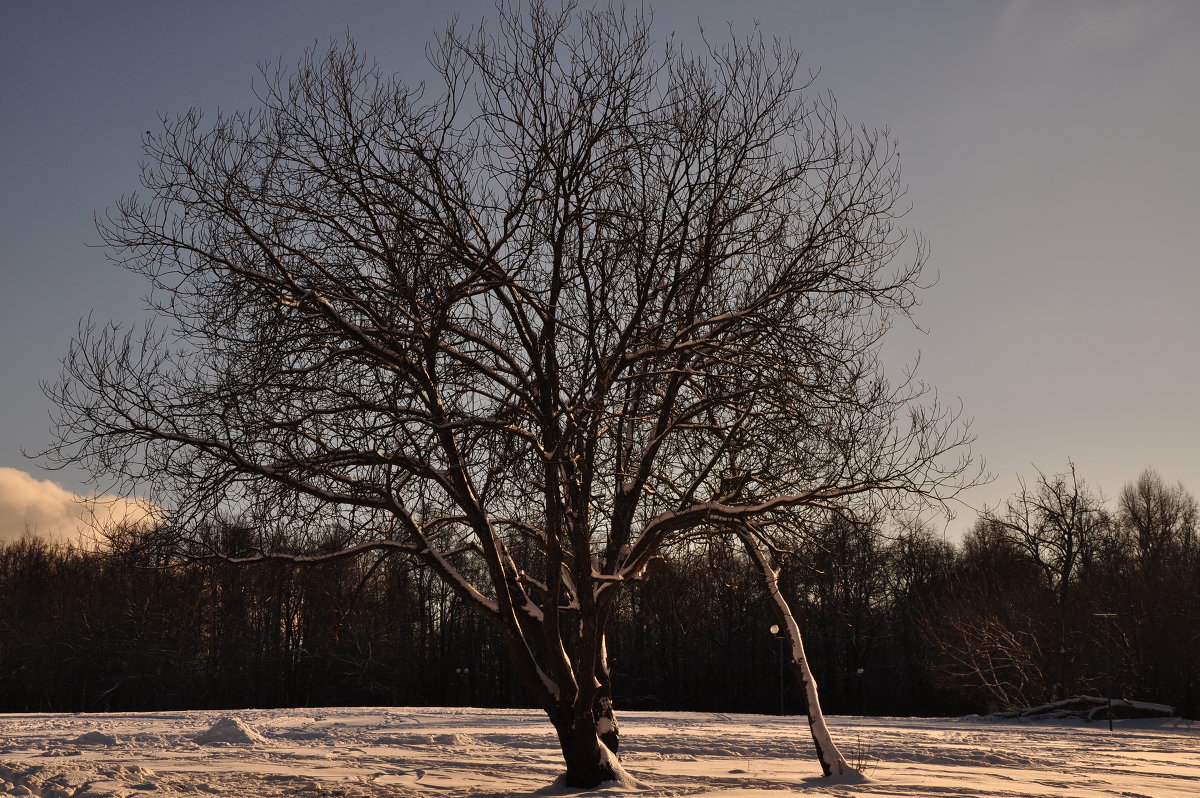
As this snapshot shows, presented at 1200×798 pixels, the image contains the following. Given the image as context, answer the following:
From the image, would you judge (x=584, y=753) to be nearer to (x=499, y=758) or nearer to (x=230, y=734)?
(x=499, y=758)

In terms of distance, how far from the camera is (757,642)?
58.2m

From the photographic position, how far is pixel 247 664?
49125 mm

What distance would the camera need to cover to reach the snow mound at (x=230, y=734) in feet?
58.5

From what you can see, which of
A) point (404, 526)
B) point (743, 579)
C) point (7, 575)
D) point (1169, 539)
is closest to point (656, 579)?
point (743, 579)

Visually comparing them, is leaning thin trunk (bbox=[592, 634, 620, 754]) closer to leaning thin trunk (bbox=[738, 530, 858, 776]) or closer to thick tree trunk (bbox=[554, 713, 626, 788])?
thick tree trunk (bbox=[554, 713, 626, 788])

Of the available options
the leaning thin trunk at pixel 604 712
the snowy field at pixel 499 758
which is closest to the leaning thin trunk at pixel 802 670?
the snowy field at pixel 499 758

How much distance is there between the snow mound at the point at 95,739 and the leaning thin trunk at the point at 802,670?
11.9m

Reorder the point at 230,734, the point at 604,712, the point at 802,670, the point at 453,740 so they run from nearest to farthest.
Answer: the point at 604,712 < the point at 802,670 < the point at 230,734 < the point at 453,740

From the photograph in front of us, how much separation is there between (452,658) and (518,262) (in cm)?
4793

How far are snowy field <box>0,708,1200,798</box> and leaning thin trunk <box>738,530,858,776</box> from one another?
0.29 meters

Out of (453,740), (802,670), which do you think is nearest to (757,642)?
(453,740)

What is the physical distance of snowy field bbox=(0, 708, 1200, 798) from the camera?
11531 millimetres

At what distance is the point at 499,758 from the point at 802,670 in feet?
18.9

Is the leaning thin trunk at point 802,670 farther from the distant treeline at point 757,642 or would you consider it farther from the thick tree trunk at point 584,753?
the distant treeline at point 757,642
